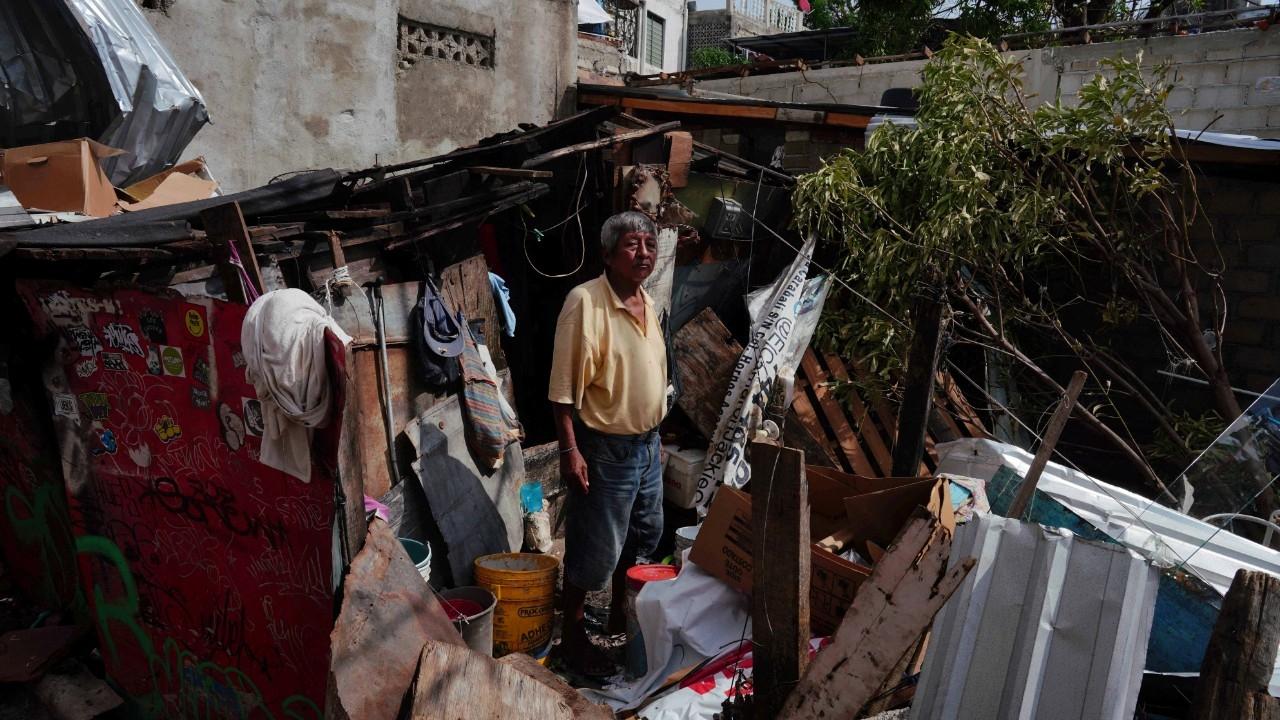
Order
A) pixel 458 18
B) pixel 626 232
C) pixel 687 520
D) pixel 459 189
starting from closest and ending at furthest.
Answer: pixel 626 232, pixel 459 189, pixel 687 520, pixel 458 18

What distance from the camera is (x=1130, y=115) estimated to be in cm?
543

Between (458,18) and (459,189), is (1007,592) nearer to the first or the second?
(459,189)

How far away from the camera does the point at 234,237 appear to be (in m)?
3.43

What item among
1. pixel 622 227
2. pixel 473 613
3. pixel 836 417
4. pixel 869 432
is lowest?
pixel 473 613

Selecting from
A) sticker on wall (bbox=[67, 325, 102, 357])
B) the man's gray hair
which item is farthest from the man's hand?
sticker on wall (bbox=[67, 325, 102, 357])

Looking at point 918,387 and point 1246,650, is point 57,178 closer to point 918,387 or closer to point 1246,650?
point 918,387

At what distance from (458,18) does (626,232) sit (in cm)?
651

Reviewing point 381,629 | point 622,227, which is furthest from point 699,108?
point 381,629

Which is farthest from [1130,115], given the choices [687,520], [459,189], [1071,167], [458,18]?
[458,18]

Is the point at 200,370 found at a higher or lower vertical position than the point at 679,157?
lower

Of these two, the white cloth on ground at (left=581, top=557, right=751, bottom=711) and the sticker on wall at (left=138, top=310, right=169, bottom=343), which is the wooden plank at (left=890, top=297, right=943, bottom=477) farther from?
the sticker on wall at (left=138, top=310, right=169, bottom=343)

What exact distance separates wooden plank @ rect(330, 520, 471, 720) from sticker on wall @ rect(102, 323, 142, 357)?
146cm

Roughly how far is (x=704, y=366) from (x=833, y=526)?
8.85 ft

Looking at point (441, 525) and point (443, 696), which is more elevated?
point (443, 696)
